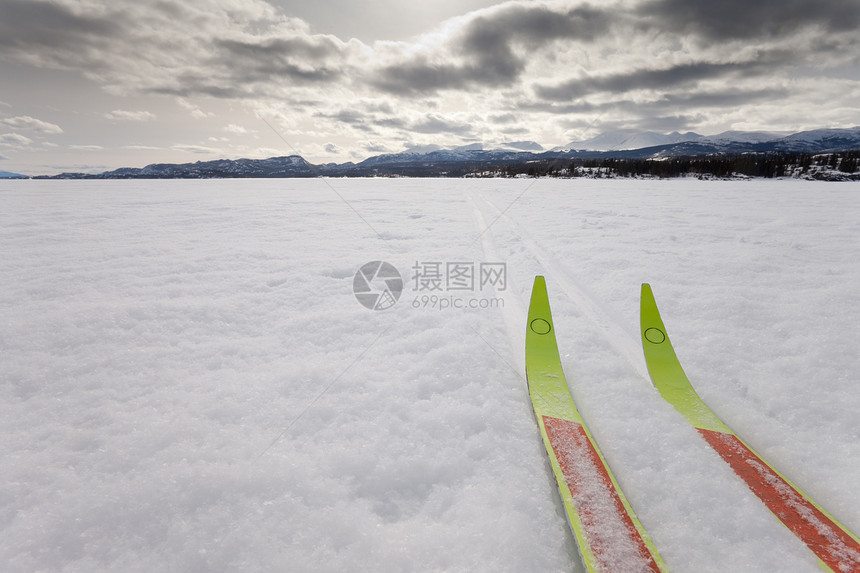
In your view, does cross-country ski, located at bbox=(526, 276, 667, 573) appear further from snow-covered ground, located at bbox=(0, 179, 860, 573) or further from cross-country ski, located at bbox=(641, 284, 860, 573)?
cross-country ski, located at bbox=(641, 284, 860, 573)

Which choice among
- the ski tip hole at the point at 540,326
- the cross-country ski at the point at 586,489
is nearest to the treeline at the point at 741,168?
the ski tip hole at the point at 540,326

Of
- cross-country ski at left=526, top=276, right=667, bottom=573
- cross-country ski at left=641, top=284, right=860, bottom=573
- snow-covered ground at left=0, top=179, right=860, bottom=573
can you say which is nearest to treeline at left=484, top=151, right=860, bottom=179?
snow-covered ground at left=0, top=179, right=860, bottom=573

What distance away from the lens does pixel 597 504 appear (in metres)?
2.01

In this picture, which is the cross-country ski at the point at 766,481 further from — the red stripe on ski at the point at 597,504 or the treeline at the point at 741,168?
the treeline at the point at 741,168

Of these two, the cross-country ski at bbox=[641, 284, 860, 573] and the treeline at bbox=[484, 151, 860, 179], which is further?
the treeline at bbox=[484, 151, 860, 179]

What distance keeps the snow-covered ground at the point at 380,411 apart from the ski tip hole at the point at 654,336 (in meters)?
0.15

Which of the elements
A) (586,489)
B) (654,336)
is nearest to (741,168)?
(654,336)

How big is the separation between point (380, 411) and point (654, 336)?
316cm

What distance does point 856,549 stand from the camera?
180cm

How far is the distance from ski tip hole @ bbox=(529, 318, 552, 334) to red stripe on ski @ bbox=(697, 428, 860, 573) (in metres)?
1.79

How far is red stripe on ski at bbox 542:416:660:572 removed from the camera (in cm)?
174

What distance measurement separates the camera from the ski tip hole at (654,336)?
3.71 metres

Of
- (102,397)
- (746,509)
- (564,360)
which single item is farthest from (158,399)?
(746,509)

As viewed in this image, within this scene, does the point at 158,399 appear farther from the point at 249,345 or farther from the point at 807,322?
the point at 807,322
